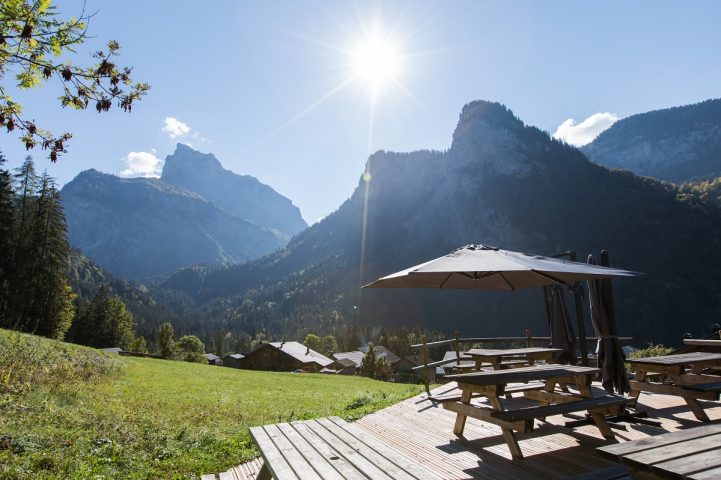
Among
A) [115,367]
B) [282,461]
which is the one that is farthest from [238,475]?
[115,367]

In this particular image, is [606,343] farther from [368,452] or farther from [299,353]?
[299,353]

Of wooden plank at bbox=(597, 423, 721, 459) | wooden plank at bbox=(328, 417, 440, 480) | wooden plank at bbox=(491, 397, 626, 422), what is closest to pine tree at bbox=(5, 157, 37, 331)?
wooden plank at bbox=(328, 417, 440, 480)

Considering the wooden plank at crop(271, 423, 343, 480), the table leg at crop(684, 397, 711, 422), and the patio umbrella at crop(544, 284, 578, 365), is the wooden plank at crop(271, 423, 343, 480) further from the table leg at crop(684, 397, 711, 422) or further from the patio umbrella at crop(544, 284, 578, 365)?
the patio umbrella at crop(544, 284, 578, 365)

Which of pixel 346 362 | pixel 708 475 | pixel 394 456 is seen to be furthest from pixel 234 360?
pixel 708 475

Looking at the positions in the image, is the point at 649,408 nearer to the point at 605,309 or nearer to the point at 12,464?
the point at 605,309

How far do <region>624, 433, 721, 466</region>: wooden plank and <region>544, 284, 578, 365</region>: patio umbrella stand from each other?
273 inches

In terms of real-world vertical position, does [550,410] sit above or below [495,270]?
below

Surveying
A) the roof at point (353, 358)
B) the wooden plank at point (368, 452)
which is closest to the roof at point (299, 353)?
the roof at point (353, 358)

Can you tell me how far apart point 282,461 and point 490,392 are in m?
3.12

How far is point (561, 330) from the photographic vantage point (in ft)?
32.0

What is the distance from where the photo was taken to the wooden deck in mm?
5137

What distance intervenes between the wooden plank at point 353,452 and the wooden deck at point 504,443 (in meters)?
1.70

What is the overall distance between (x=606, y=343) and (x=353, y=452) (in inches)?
263

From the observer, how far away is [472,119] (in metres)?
179
